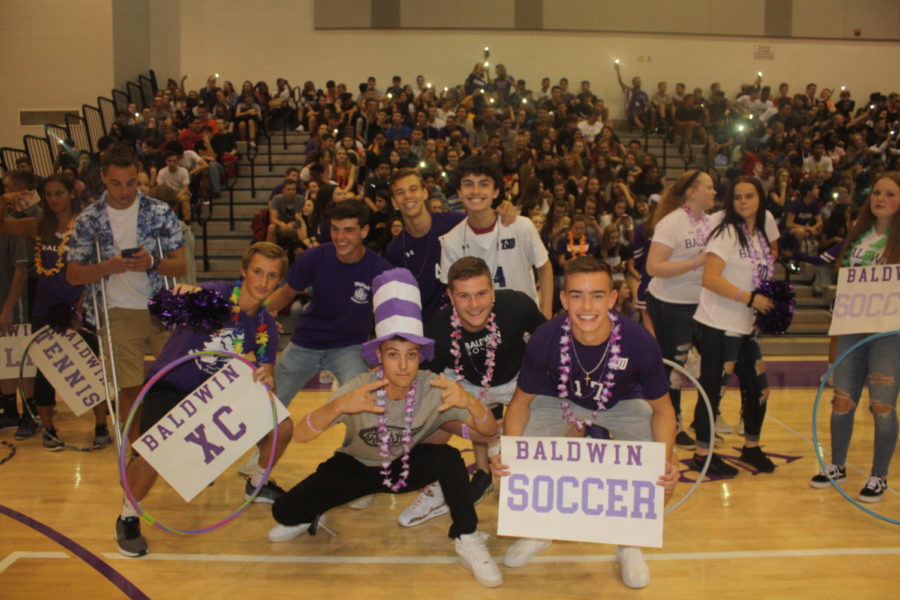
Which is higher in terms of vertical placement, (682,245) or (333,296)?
(682,245)

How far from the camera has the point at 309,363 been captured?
492 cm

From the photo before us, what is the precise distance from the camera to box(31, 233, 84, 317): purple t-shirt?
5.60 meters

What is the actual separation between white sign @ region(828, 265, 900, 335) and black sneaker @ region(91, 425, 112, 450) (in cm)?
521

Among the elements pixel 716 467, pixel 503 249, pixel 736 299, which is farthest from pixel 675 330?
pixel 503 249

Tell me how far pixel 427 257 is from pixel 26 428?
12.0ft

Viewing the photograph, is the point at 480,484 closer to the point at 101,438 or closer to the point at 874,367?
the point at 874,367

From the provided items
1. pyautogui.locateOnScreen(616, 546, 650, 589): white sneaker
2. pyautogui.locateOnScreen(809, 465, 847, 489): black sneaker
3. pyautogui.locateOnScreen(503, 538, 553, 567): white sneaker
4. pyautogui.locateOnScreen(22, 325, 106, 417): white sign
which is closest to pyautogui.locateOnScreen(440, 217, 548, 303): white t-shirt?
pyautogui.locateOnScreen(503, 538, 553, 567): white sneaker

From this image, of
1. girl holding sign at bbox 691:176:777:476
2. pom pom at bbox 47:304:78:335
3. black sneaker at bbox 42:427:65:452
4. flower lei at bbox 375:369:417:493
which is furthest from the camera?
black sneaker at bbox 42:427:65:452

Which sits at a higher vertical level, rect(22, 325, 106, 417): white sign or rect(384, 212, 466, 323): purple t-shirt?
rect(384, 212, 466, 323): purple t-shirt

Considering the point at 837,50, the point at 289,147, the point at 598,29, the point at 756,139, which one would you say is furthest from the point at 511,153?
the point at 837,50

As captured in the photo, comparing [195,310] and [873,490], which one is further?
[873,490]

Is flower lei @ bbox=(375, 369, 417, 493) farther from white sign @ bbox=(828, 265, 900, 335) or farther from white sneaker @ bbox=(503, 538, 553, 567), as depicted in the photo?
white sign @ bbox=(828, 265, 900, 335)

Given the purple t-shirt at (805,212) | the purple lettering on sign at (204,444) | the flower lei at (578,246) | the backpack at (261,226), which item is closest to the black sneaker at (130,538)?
the purple lettering on sign at (204,444)

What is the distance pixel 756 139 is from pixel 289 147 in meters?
10.4
